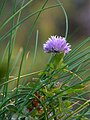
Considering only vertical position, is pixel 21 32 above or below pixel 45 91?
above

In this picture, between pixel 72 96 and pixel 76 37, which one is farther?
pixel 76 37

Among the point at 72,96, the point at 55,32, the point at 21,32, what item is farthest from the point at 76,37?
the point at 72,96

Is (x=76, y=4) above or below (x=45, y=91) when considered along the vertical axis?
above

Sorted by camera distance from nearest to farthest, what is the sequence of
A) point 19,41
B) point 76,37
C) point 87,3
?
point 19,41, point 76,37, point 87,3

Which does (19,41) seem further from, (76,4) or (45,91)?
(45,91)

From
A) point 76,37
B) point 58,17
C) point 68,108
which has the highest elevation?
point 58,17

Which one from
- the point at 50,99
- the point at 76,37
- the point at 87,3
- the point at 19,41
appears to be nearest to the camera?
the point at 50,99

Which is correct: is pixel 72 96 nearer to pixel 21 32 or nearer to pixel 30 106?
pixel 30 106

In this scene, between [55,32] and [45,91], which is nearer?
[45,91]

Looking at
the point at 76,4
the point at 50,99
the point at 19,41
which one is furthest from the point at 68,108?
the point at 76,4
